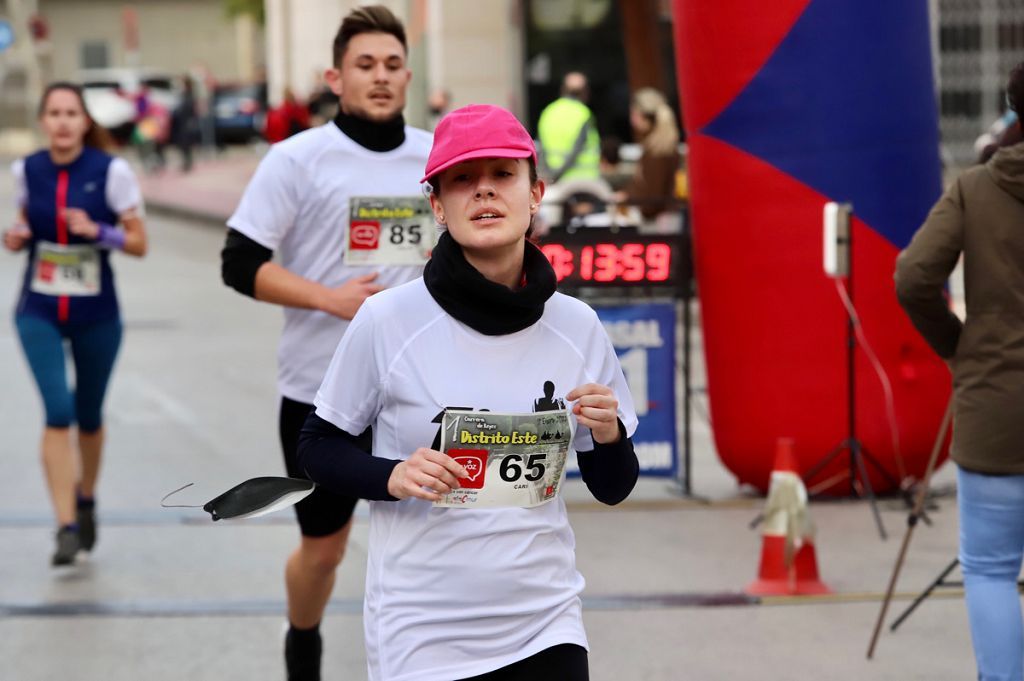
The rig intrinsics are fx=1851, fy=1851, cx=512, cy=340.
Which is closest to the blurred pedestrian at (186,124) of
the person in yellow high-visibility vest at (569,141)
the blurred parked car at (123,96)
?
the blurred parked car at (123,96)

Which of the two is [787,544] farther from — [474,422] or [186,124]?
[186,124]

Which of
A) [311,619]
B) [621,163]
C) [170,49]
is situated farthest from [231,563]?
[170,49]

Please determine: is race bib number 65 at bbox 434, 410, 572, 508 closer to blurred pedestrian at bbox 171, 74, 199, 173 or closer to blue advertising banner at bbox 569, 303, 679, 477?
blue advertising banner at bbox 569, 303, 679, 477

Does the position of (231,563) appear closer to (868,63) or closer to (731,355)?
(731,355)

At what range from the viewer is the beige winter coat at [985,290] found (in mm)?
4805

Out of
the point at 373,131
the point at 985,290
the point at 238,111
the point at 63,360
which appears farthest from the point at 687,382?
the point at 238,111

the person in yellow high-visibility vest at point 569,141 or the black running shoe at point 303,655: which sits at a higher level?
the person in yellow high-visibility vest at point 569,141

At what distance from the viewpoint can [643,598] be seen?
7262mm

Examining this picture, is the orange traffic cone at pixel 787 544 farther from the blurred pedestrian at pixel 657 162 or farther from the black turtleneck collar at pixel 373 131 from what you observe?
the blurred pedestrian at pixel 657 162

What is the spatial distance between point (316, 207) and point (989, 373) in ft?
6.51

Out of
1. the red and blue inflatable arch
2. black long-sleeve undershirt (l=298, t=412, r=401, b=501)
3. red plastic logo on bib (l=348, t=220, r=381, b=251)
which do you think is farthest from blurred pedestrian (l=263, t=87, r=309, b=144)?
black long-sleeve undershirt (l=298, t=412, r=401, b=501)

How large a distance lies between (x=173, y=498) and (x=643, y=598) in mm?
3849

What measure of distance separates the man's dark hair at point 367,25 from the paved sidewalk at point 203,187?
20.4m

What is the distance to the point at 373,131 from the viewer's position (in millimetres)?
5449
